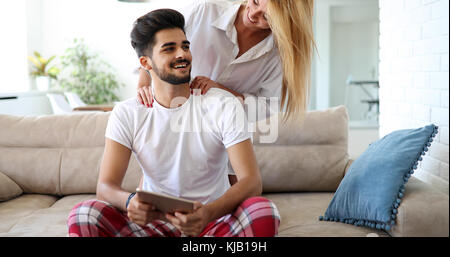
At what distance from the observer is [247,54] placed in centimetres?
176

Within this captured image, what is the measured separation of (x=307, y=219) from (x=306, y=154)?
49cm

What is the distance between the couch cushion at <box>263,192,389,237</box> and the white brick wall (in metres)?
0.43

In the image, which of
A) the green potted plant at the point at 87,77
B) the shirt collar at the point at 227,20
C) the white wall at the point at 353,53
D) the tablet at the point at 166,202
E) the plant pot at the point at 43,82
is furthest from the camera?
the green potted plant at the point at 87,77

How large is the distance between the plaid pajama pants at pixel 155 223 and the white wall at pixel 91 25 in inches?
196

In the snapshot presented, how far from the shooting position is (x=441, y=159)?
189cm

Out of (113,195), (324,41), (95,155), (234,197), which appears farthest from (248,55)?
(324,41)

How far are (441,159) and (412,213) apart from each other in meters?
0.55

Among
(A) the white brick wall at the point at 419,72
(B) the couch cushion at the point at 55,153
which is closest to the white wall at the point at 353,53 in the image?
(A) the white brick wall at the point at 419,72

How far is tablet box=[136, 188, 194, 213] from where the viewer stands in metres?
1.12

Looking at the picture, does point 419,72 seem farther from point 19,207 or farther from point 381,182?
point 19,207

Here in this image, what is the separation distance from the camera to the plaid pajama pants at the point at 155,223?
1.27m

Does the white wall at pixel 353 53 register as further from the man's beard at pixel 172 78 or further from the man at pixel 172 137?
the man's beard at pixel 172 78
